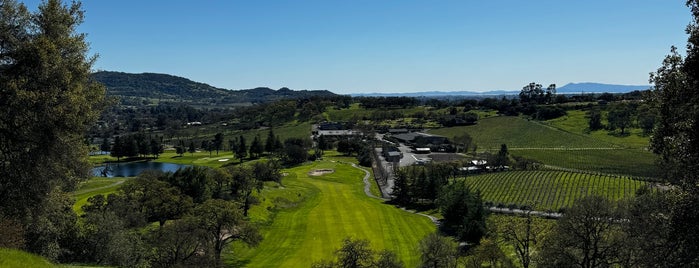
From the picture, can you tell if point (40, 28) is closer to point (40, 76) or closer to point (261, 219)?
point (40, 76)

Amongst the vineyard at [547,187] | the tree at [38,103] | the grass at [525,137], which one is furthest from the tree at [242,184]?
the grass at [525,137]

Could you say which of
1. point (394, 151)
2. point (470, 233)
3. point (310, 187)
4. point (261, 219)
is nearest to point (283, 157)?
point (394, 151)

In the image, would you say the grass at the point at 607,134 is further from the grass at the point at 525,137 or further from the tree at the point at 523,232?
the tree at the point at 523,232

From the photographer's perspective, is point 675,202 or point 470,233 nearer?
point 675,202

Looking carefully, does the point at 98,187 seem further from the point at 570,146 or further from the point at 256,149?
the point at 570,146

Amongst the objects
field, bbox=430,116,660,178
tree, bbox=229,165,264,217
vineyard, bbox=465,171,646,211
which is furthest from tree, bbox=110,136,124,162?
vineyard, bbox=465,171,646,211
